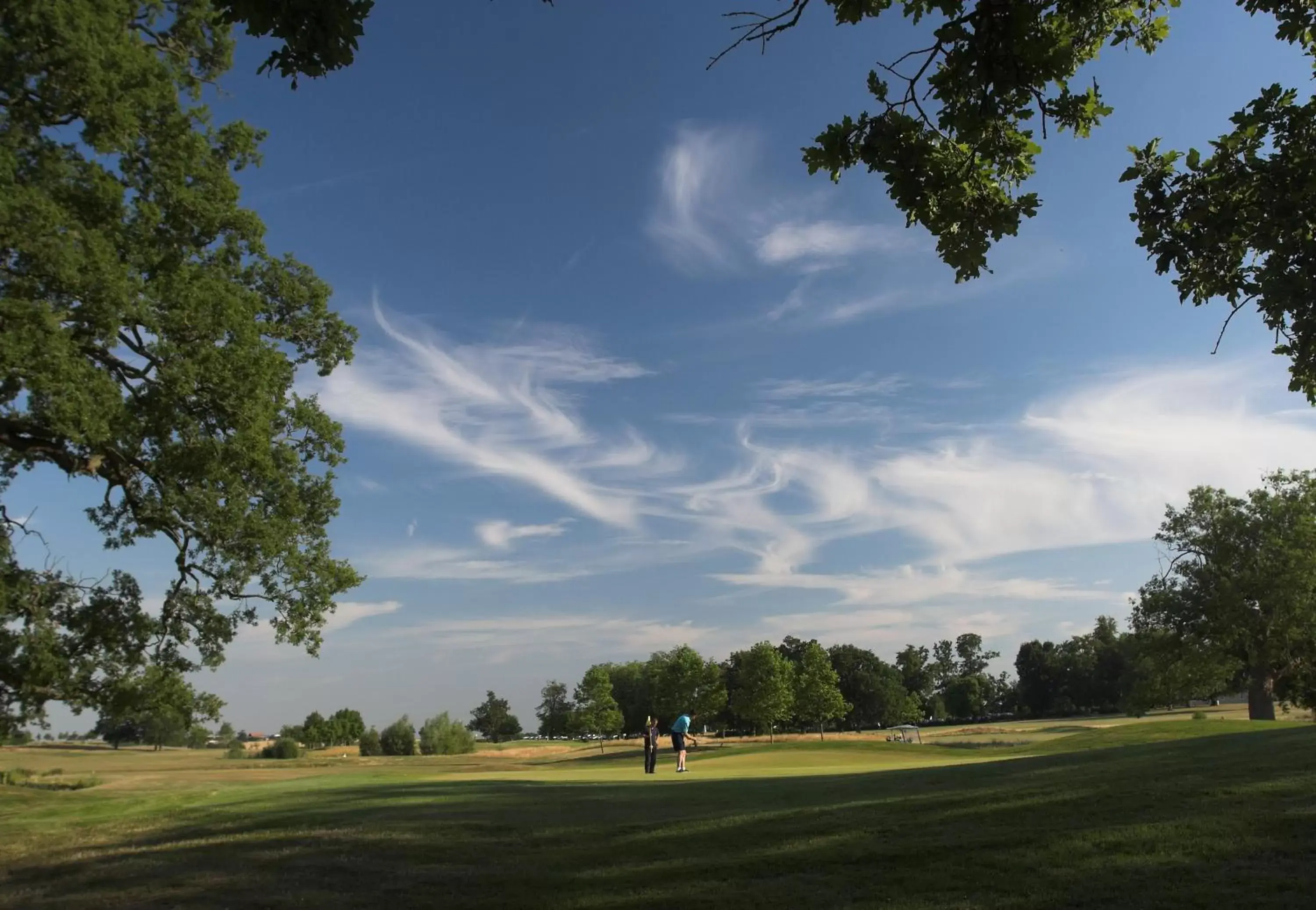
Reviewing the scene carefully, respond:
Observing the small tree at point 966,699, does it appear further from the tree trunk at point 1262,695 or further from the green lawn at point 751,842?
the green lawn at point 751,842

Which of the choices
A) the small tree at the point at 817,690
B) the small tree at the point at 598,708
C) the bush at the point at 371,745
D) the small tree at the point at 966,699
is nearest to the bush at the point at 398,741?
the bush at the point at 371,745

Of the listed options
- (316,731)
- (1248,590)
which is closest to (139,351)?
(1248,590)

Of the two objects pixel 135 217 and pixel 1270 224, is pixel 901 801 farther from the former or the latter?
pixel 135 217

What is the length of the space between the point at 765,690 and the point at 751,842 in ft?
238

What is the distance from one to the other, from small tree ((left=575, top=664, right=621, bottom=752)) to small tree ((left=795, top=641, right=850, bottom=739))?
65.9 ft

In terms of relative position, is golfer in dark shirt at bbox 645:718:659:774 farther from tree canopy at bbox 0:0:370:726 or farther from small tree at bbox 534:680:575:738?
small tree at bbox 534:680:575:738

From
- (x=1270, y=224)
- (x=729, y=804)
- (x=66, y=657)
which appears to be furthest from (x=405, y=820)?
(x=1270, y=224)

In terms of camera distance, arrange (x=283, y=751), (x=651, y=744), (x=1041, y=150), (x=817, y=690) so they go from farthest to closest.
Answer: (x=817, y=690) → (x=283, y=751) → (x=651, y=744) → (x=1041, y=150)

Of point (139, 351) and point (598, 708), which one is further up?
point (139, 351)

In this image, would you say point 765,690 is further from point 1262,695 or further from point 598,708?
point 1262,695

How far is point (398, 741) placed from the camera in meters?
74.8

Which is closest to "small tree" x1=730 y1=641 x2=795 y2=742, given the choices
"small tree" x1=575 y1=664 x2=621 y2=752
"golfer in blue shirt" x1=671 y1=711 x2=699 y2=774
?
"small tree" x1=575 y1=664 x2=621 y2=752

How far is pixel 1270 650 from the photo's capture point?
4734cm

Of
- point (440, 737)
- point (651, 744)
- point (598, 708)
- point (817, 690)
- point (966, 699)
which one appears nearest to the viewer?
point (651, 744)
